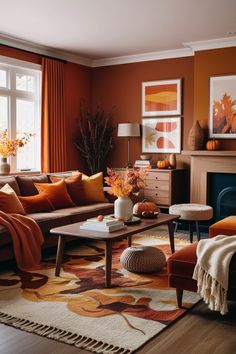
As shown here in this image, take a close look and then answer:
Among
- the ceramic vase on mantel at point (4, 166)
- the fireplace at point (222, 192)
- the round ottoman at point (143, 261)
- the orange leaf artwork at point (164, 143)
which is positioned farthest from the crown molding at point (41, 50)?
the round ottoman at point (143, 261)

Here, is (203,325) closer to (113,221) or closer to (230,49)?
(113,221)

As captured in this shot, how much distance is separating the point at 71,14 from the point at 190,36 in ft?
5.83

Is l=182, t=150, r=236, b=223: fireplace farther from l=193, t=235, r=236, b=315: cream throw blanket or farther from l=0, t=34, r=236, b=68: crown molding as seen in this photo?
l=193, t=235, r=236, b=315: cream throw blanket

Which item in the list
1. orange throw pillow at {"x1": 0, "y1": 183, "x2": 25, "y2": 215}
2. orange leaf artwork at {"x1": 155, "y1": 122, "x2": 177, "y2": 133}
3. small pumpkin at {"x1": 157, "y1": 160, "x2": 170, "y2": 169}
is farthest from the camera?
orange leaf artwork at {"x1": 155, "y1": 122, "x2": 177, "y2": 133}

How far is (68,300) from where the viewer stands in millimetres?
3463

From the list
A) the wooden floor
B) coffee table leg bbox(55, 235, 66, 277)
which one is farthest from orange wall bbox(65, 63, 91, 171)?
the wooden floor

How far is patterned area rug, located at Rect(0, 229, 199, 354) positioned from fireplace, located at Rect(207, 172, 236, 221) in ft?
7.56

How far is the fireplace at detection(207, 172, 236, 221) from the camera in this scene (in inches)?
246

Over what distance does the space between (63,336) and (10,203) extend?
82.9 inches

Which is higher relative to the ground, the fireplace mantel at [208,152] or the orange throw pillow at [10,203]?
the fireplace mantel at [208,152]

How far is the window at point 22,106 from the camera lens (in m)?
6.32

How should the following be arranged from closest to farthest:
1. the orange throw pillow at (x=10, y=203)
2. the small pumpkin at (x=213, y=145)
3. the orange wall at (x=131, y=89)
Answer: the orange throw pillow at (x=10, y=203), the small pumpkin at (x=213, y=145), the orange wall at (x=131, y=89)

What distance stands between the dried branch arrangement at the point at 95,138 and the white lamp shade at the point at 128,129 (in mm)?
411

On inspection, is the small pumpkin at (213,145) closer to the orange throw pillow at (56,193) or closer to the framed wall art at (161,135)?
the framed wall art at (161,135)
